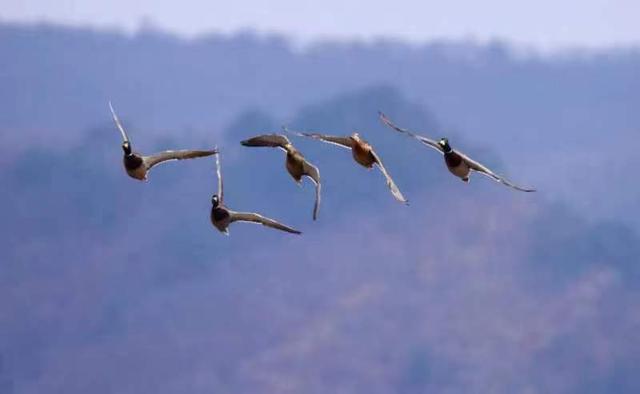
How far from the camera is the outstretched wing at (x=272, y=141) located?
315 inches

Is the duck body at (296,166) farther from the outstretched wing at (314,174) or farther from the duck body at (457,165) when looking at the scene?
the duck body at (457,165)

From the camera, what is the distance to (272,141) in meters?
8.16

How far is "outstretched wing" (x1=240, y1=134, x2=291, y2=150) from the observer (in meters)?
8.01

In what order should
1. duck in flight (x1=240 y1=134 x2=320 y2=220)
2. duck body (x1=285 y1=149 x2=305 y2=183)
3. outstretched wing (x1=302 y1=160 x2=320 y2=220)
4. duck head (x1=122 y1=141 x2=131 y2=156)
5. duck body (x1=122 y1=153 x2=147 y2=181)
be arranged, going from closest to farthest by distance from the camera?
outstretched wing (x1=302 y1=160 x2=320 y2=220) → duck head (x1=122 y1=141 x2=131 y2=156) → duck body (x1=122 y1=153 x2=147 y2=181) → duck in flight (x1=240 y1=134 x2=320 y2=220) → duck body (x1=285 y1=149 x2=305 y2=183)

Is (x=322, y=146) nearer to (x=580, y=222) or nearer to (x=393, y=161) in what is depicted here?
(x=393, y=161)

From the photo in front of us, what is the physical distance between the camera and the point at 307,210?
256 feet

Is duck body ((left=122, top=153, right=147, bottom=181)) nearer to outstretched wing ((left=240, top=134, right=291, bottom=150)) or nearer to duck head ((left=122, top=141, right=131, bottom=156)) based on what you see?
duck head ((left=122, top=141, right=131, bottom=156))

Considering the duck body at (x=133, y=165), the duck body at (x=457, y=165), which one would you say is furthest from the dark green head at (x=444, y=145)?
the duck body at (x=133, y=165)

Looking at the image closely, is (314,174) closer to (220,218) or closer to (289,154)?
(289,154)

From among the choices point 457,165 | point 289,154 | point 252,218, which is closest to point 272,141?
point 289,154

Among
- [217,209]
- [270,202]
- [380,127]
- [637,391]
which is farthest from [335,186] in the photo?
[217,209]

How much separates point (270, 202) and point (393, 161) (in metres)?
11.3

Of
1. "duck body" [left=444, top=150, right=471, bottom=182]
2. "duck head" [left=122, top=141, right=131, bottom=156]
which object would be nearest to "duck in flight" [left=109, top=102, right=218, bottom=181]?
"duck head" [left=122, top=141, right=131, bottom=156]

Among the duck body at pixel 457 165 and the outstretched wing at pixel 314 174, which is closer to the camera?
the outstretched wing at pixel 314 174
